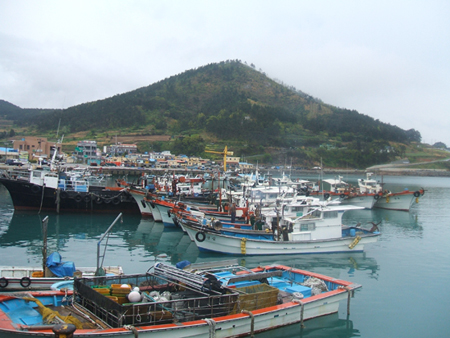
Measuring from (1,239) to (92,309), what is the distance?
1651 cm

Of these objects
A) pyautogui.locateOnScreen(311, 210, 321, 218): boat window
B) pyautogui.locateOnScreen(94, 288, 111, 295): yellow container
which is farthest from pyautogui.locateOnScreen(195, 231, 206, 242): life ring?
pyautogui.locateOnScreen(94, 288, 111, 295): yellow container

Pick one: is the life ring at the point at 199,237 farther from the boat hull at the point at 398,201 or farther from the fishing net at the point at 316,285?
the boat hull at the point at 398,201

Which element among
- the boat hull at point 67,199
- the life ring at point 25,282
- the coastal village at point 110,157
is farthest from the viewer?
the coastal village at point 110,157

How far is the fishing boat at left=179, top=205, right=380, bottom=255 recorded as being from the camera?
752 inches

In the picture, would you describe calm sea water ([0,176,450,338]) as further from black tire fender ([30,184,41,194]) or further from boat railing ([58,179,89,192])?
boat railing ([58,179,89,192])

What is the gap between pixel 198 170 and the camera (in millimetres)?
93438

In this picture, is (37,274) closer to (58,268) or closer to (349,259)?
(58,268)

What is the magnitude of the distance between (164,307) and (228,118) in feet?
415

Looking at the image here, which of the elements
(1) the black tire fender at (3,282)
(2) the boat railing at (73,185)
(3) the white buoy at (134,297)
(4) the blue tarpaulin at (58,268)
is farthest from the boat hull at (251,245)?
(2) the boat railing at (73,185)

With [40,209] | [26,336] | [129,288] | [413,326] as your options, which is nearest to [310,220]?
[413,326]

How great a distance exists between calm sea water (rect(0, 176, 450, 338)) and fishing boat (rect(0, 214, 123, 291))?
4.28m

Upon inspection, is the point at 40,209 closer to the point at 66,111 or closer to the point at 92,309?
the point at 92,309

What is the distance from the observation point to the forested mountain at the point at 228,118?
428 ft

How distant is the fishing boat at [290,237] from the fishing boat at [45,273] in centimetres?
673
